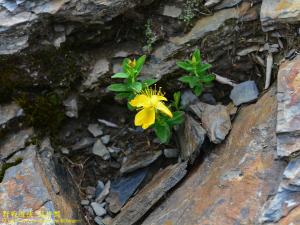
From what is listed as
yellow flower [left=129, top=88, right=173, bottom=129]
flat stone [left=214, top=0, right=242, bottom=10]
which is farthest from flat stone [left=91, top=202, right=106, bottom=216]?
flat stone [left=214, top=0, right=242, bottom=10]

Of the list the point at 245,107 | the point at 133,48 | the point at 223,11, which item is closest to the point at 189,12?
the point at 223,11

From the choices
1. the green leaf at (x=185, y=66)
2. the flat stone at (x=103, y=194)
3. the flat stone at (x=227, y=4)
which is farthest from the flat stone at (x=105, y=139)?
the flat stone at (x=227, y=4)

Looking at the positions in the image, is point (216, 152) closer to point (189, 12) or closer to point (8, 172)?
point (189, 12)

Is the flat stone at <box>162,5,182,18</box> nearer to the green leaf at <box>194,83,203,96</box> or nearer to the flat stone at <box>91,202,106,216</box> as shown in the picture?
the green leaf at <box>194,83,203,96</box>

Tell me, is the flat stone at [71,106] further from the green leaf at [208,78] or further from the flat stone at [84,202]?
the green leaf at [208,78]

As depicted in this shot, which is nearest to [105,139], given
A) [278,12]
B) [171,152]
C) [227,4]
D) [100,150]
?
[100,150]

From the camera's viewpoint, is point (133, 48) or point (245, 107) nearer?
point (245, 107)
